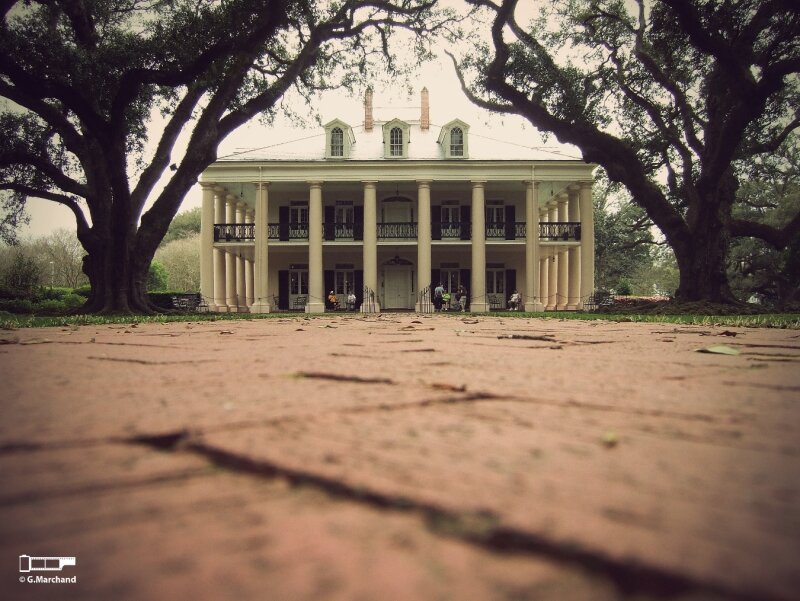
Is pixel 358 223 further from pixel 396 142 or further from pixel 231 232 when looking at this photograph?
pixel 231 232

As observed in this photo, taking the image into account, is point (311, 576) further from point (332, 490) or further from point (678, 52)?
point (678, 52)

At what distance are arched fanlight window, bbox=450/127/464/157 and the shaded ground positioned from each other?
22619mm

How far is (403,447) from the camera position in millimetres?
879

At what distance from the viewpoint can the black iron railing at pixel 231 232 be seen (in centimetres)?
2259

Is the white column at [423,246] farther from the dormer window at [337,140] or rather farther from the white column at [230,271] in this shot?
the white column at [230,271]

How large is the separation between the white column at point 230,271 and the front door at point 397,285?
739 centimetres

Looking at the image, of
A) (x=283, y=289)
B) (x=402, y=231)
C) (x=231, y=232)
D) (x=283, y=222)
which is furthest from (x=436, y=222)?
(x=231, y=232)

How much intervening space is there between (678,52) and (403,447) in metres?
17.4

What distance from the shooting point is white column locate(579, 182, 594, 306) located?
2181 centimetres

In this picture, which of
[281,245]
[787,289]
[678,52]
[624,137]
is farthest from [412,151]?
[787,289]

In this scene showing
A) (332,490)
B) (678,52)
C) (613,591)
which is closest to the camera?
(613,591)

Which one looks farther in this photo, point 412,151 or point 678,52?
point 412,151

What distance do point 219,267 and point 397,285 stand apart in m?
8.60

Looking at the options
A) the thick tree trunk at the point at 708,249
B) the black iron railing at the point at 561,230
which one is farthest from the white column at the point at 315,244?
the thick tree trunk at the point at 708,249
